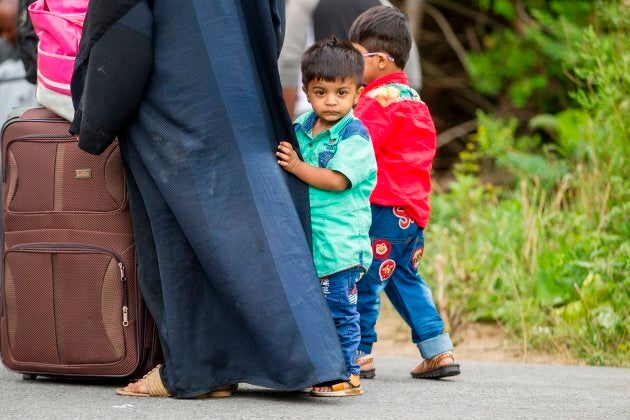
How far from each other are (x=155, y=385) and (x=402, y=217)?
1.21 metres

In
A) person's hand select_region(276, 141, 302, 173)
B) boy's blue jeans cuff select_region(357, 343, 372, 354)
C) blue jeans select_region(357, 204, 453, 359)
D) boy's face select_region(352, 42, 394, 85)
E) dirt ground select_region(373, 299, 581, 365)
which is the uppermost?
boy's face select_region(352, 42, 394, 85)

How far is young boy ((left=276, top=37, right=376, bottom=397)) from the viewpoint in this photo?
4.27 metres

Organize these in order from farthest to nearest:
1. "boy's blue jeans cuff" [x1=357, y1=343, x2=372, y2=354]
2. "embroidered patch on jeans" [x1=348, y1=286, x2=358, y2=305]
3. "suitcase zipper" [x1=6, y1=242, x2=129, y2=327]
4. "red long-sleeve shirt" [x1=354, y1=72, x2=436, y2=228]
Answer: "boy's blue jeans cuff" [x1=357, y1=343, x2=372, y2=354], "red long-sleeve shirt" [x1=354, y1=72, x2=436, y2=228], "suitcase zipper" [x1=6, y1=242, x2=129, y2=327], "embroidered patch on jeans" [x1=348, y1=286, x2=358, y2=305]

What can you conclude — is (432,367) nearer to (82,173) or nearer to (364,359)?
(364,359)

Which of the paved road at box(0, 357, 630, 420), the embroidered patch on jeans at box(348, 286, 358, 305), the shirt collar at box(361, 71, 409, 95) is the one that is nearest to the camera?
the paved road at box(0, 357, 630, 420)

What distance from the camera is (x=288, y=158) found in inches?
167

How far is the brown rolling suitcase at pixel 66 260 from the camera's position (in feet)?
14.9

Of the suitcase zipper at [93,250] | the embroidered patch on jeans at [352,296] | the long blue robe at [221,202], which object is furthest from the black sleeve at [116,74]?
the embroidered patch on jeans at [352,296]

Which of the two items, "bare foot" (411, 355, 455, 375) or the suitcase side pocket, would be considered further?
"bare foot" (411, 355, 455, 375)

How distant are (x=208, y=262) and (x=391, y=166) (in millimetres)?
1033

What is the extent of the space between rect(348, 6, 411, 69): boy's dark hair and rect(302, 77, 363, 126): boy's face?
0.63m

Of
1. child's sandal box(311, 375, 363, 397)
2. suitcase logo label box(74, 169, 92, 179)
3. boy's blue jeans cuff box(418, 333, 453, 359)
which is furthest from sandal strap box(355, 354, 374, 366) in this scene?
suitcase logo label box(74, 169, 92, 179)

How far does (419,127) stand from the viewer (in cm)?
490

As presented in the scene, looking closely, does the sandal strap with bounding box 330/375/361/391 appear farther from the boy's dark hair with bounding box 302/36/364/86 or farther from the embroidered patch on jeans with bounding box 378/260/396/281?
the boy's dark hair with bounding box 302/36/364/86
